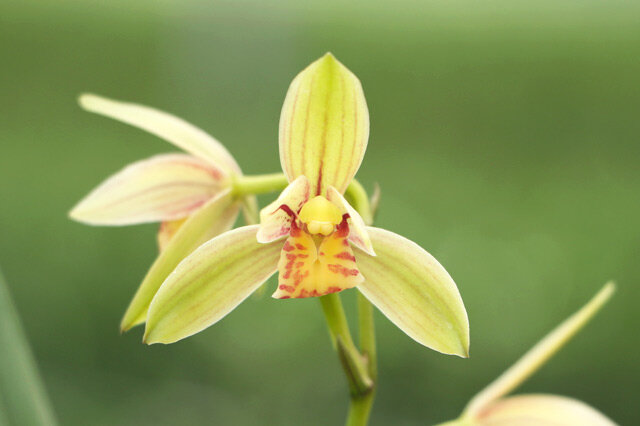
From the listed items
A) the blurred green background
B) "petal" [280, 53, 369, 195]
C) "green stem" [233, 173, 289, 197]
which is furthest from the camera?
the blurred green background

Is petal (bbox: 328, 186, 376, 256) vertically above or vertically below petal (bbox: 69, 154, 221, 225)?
below

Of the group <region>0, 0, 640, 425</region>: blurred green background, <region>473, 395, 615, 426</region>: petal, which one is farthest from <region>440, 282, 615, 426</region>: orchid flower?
<region>0, 0, 640, 425</region>: blurred green background

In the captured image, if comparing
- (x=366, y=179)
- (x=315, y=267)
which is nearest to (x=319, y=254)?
(x=315, y=267)

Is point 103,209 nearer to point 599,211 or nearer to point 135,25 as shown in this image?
point 599,211

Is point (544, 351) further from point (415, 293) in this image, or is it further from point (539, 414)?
point (415, 293)

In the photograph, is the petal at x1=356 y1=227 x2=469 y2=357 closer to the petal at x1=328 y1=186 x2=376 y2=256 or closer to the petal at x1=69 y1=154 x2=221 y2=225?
the petal at x1=328 y1=186 x2=376 y2=256

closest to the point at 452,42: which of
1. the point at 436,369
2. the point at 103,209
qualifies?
the point at 436,369
